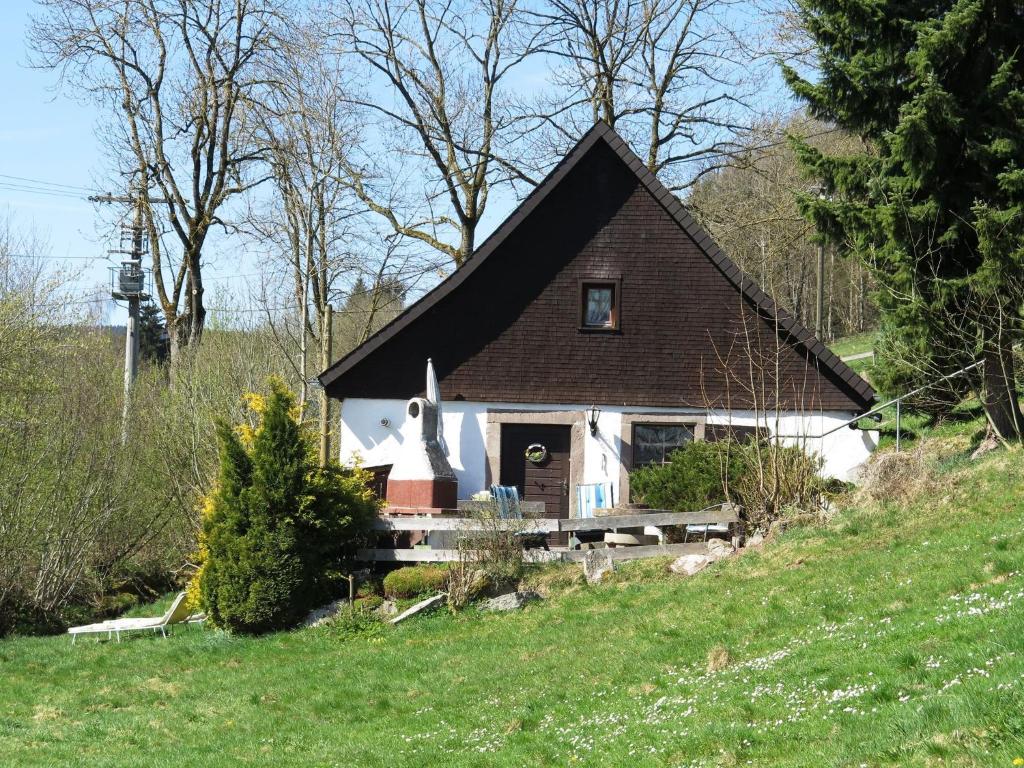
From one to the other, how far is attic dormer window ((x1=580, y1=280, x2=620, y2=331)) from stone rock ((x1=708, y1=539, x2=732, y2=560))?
20.8 feet

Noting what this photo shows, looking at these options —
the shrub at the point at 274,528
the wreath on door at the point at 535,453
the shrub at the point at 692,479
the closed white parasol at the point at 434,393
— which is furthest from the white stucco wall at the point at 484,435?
the shrub at the point at 274,528

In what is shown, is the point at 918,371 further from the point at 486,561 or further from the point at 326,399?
the point at 326,399

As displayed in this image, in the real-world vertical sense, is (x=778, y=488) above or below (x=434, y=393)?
below

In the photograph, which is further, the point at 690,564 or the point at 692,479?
the point at 692,479

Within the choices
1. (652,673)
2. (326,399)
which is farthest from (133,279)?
(652,673)

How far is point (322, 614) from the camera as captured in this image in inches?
670

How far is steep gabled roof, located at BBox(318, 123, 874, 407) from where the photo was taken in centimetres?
2203

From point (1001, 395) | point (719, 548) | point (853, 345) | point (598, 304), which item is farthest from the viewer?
point (853, 345)

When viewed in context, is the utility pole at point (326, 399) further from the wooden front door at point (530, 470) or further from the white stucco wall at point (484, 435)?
the wooden front door at point (530, 470)

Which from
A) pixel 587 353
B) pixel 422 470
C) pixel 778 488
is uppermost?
pixel 587 353

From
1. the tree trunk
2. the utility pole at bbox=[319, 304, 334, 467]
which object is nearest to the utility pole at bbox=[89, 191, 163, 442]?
the utility pole at bbox=[319, 304, 334, 467]

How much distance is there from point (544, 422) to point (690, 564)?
6.29 metres

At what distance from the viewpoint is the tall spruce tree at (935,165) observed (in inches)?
672

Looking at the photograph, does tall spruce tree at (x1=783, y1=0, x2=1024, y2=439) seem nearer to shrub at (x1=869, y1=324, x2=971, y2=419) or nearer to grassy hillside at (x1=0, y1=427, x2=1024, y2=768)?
shrub at (x1=869, y1=324, x2=971, y2=419)
